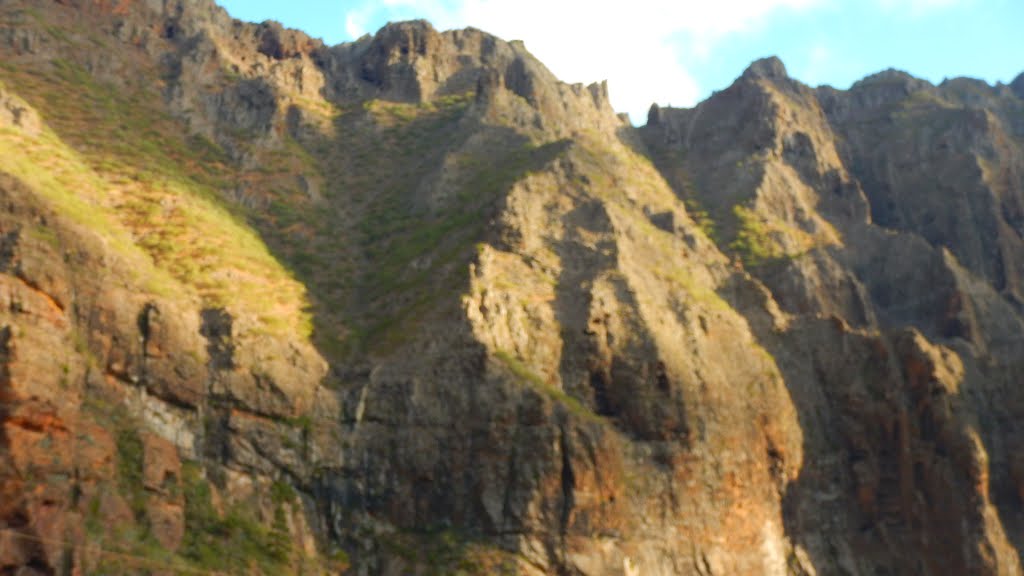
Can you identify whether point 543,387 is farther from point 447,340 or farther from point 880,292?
point 880,292

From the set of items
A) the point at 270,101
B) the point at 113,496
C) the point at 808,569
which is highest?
the point at 270,101

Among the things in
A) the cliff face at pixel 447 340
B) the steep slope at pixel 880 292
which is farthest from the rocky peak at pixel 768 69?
the cliff face at pixel 447 340

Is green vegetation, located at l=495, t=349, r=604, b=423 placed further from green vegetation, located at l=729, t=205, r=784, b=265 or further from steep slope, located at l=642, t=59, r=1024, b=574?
green vegetation, located at l=729, t=205, r=784, b=265

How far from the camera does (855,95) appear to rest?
102688 mm

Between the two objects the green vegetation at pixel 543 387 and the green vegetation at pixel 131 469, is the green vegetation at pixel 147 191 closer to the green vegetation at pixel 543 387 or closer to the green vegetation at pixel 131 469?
the green vegetation at pixel 131 469

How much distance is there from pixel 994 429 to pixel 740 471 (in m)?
16.6

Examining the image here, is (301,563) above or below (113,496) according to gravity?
below

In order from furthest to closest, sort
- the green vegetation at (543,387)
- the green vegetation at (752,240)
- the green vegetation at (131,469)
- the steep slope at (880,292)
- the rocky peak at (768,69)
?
the rocky peak at (768,69) → the green vegetation at (752,240) → the steep slope at (880,292) → the green vegetation at (543,387) → the green vegetation at (131,469)

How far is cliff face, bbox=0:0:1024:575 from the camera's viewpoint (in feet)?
128

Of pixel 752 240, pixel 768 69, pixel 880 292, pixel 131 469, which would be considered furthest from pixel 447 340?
pixel 768 69

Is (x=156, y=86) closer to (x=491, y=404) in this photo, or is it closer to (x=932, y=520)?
(x=491, y=404)

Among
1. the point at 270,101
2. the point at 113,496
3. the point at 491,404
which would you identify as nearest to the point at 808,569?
the point at 491,404

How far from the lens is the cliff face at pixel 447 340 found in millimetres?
38969

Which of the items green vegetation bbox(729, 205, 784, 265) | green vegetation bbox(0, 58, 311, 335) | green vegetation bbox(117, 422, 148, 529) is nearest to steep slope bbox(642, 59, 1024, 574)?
green vegetation bbox(729, 205, 784, 265)
